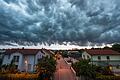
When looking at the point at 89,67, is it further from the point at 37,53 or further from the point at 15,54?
the point at 15,54

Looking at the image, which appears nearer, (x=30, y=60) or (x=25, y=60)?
(x=25, y=60)

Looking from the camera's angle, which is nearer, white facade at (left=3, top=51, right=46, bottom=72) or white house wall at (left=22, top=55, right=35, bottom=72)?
white facade at (left=3, top=51, right=46, bottom=72)

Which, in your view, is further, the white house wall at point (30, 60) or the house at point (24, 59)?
the white house wall at point (30, 60)

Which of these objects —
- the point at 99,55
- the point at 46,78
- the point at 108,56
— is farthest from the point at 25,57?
the point at 108,56

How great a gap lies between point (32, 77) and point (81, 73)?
30.8ft

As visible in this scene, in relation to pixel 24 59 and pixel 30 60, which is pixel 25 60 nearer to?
pixel 24 59

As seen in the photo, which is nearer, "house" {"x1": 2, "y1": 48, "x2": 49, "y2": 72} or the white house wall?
"house" {"x1": 2, "y1": 48, "x2": 49, "y2": 72}

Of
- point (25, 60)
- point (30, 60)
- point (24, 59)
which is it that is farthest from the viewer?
point (24, 59)

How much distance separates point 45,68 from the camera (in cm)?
2705

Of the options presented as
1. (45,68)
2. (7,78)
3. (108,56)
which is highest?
(108,56)

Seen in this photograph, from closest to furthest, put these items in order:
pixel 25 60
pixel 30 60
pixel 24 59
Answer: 1. pixel 25 60
2. pixel 30 60
3. pixel 24 59

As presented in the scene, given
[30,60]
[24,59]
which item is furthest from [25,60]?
[30,60]

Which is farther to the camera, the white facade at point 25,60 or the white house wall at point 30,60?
the white house wall at point 30,60

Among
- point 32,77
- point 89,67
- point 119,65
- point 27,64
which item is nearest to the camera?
point 89,67
